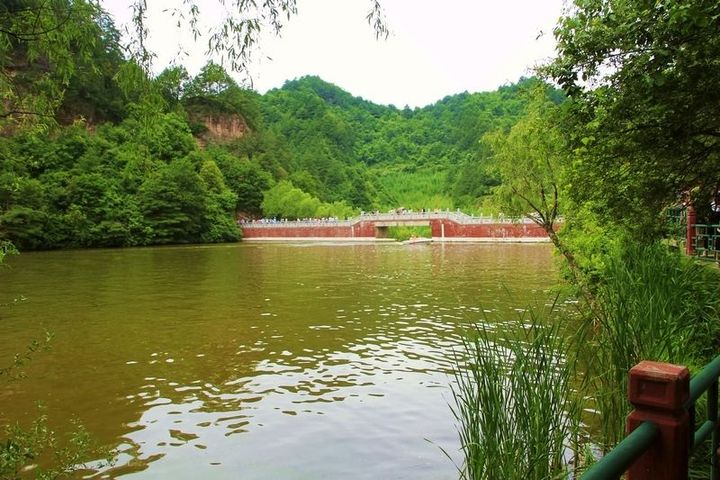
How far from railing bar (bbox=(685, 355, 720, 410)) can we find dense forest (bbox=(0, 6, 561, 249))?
118 inches

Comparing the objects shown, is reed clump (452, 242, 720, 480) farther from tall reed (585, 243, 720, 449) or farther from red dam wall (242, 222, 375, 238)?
red dam wall (242, 222, 375, 238)

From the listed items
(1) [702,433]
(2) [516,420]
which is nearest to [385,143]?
(2) [516,420]

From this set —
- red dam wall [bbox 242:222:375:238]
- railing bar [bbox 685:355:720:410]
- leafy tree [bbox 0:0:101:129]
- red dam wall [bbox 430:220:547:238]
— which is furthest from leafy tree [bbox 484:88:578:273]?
red dam wall [bbox 242:222:375:238]

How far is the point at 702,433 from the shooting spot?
1.88m

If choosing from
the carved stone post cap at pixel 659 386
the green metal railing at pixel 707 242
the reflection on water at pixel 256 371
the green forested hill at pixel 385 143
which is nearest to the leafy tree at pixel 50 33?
the reflection on water at pixel 256 371

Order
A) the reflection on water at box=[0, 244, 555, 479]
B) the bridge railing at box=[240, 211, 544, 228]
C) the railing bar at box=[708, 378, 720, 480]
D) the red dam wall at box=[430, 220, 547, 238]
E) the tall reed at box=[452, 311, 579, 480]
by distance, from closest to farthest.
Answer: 1. the railing bar at box=[708, 378, 720, 480]
2. the tall reed at box=[452, 311, 579, 480]
3. the reflection on water at box=[0, 244, 555, 479]
4. the red dam wall at box=[430, 220, 547, 238]
5. the bridge railing at box=[240, 211, 544, 228]

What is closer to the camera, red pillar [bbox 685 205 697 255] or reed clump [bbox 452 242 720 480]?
reed clump [bbox 452 242 720 480]

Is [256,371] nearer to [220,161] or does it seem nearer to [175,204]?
[175,204]

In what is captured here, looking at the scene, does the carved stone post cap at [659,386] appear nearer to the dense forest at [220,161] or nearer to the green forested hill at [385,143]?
the dense forest at [220,161]

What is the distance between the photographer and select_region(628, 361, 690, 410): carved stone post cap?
1.53 m

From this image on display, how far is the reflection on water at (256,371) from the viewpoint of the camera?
16.6ft

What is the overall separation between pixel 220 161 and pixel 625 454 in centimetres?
5875

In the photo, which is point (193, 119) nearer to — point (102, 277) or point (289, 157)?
point (289, 157)

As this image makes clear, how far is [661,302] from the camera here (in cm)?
461
